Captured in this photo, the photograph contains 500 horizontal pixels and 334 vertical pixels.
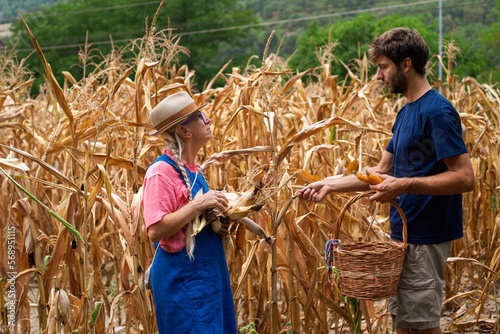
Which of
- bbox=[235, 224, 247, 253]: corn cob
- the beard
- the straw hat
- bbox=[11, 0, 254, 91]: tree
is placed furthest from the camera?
bbox=[11, 0, 254, 91]: tree

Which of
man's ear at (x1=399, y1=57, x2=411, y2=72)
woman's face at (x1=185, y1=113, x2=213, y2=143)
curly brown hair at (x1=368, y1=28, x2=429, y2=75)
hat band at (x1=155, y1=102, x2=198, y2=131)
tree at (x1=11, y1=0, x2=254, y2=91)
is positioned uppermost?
tree at (x1=11, y1=0, x2=254, y2=91)

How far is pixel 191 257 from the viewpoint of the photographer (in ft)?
6.52

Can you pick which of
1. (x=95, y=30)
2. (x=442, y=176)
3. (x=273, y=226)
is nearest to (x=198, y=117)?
(x=273, y=226)

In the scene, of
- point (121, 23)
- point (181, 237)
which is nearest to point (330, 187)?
point (181, 237)

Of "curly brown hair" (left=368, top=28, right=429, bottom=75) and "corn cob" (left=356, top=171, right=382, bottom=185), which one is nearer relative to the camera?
"corn cob" (left=356, top=171, right=382, bottom=185)

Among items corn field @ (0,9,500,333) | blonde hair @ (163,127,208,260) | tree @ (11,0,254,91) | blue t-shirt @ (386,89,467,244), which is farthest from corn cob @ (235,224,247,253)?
tree @ (11,0,254,91)

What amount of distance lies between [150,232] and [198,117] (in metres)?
0.54

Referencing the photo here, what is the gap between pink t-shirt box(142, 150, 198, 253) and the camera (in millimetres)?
1932

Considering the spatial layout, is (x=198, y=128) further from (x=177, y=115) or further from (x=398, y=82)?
(x=398, y=82)

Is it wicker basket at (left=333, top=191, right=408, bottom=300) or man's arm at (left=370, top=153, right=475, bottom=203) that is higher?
man's arm at (left=370, top=153, right=475, bottom=203)

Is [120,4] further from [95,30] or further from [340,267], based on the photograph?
[340,267]

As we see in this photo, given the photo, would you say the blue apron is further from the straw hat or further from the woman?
the straw hat

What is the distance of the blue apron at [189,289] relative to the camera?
6.50ft

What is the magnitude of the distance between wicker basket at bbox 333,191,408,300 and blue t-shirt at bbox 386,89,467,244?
0.12m
